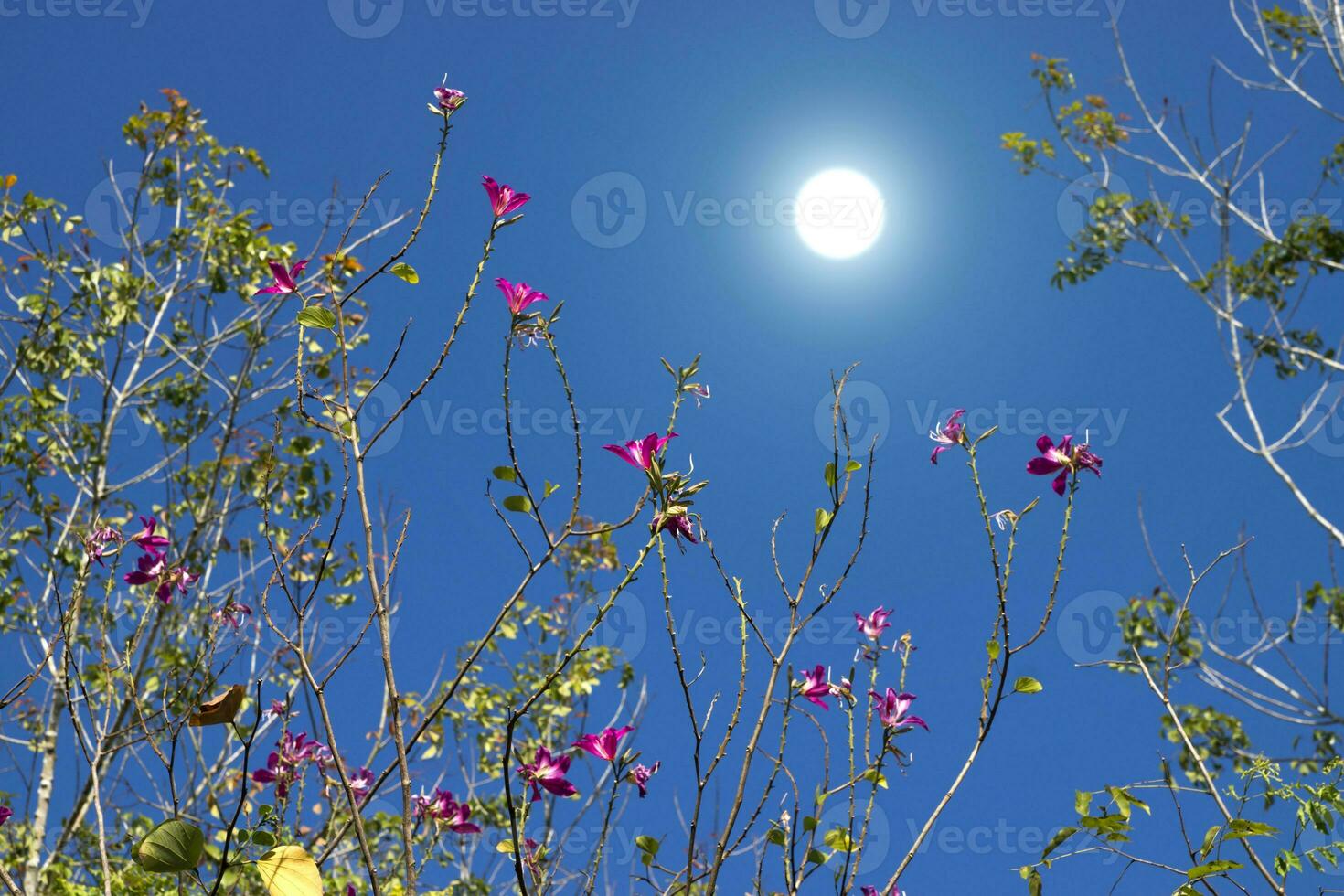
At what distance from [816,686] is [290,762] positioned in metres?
1.10

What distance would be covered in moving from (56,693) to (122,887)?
1.42 metres

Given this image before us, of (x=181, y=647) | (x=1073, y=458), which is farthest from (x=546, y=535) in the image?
(x=181, y=647)

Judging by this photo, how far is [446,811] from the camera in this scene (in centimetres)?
216

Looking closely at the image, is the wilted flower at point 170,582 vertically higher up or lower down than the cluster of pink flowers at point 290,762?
higher up

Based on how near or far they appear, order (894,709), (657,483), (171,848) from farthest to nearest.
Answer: (894,709) < (657,483) < (171,848)

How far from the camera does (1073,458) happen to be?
1681mm

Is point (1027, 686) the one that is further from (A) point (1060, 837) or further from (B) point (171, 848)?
(B) point (171, 848)

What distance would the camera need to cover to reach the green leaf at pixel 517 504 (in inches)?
50.9

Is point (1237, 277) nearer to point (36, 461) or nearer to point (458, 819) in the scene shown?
point (458, 819)

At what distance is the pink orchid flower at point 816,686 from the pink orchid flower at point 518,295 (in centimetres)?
66

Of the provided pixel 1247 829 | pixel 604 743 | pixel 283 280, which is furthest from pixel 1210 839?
pixel 283 280

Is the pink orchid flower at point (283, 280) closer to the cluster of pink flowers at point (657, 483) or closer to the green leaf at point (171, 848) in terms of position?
the cluster of pink flowers at point (657, 483)

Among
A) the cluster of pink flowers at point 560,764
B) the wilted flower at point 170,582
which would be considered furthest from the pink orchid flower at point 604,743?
the wilted flower at point 170,582

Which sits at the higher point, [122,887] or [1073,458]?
[1073,458]
